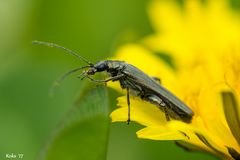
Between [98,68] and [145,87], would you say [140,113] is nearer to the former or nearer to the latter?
[145,87]

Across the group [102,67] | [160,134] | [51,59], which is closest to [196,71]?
[102,67]

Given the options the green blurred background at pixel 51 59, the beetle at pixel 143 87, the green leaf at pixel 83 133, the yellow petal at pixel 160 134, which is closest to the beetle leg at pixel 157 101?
the beetle at pixel 143 87

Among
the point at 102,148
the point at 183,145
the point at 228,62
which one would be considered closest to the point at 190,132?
the point at 183,145

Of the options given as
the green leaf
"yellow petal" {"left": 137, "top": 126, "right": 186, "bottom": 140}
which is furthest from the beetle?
the green leaf

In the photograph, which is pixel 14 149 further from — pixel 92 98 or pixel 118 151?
pixel 92 98

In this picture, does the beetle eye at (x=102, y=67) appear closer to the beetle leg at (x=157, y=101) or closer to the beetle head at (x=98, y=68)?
the beetle head at (x=98, y=68)

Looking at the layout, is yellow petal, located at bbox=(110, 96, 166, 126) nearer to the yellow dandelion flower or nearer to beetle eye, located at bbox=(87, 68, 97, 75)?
the yellow dandelion flower
